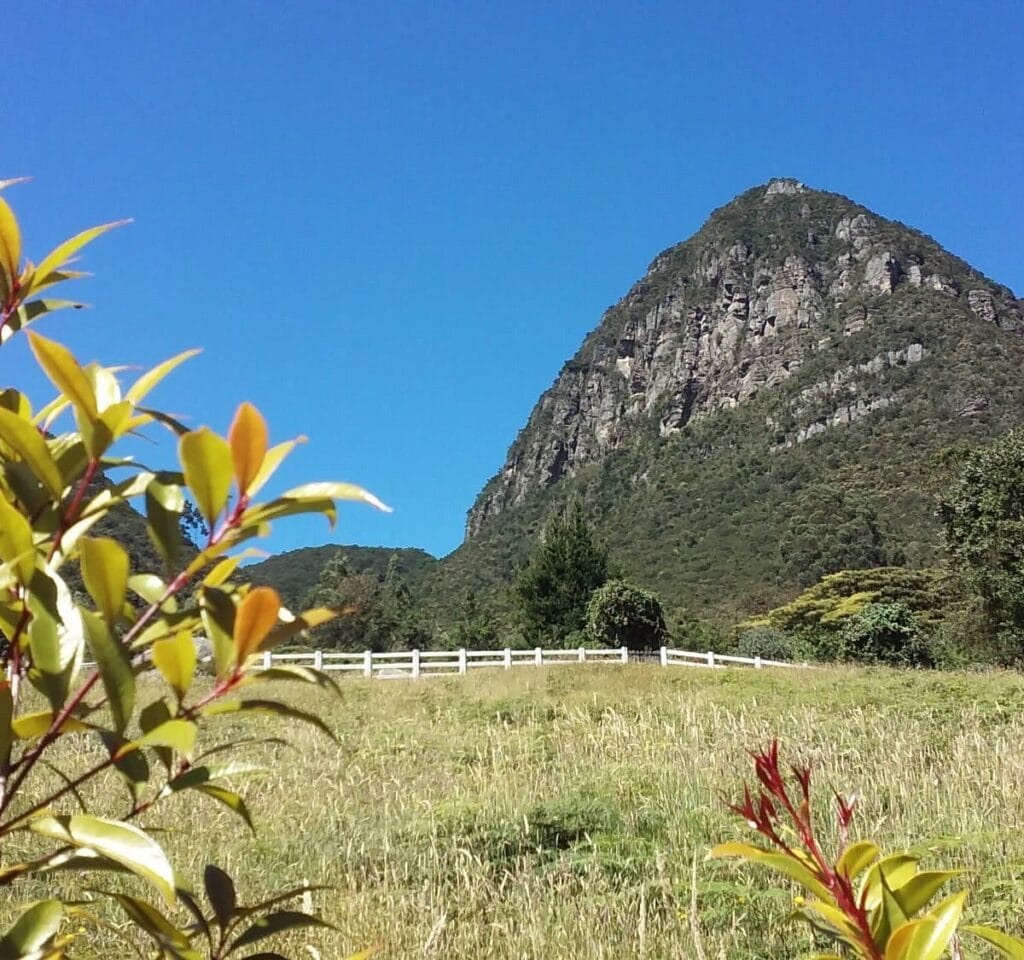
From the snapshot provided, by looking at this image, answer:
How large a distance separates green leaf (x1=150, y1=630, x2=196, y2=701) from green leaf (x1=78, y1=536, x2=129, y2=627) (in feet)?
0.16

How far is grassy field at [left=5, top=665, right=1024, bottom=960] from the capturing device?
2.70m

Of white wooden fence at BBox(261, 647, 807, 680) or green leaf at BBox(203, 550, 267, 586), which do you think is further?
white wooden fence at BBox(261, 647, 807, 680)

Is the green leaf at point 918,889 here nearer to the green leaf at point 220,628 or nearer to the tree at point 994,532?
the green leaf at point 220,628

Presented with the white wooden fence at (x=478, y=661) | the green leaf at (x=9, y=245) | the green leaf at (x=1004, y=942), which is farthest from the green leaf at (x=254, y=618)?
the white wooden fence at (x=478, y=661)

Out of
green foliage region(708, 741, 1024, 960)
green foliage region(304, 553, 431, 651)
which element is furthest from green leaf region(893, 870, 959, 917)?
green foliage region(304, 553, 431, 651)

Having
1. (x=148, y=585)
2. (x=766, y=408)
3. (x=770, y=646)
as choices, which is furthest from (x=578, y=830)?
(x=766, y=408)

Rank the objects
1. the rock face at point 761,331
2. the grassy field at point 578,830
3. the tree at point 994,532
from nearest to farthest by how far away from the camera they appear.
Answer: the grassy field at point 578,830, the tree at point 994,532, the rock face at point 761,331

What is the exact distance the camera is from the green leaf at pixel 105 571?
592mm

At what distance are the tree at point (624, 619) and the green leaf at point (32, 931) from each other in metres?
29.3

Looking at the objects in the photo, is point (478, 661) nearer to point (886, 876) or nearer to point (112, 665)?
point (886, 876)

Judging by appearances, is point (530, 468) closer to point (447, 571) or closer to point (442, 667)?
point (447, 571)

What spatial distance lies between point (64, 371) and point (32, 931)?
44 centimetres

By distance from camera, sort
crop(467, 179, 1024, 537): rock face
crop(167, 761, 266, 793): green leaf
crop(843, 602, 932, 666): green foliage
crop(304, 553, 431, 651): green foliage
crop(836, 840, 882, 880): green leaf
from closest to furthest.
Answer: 1. crop(167, 761, 266, 793): green leaf
2. crop(836, 840, 882, 880): green leaf
3. crop(843, 602, 932, 666): green foliage
4. crop(304, 553, 431, 651): green foliage
5. crop(467, 179, 1024, 537): rock face

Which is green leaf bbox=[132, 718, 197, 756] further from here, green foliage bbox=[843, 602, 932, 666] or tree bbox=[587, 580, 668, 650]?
tree bbox=[587, 580, 668, 650]
